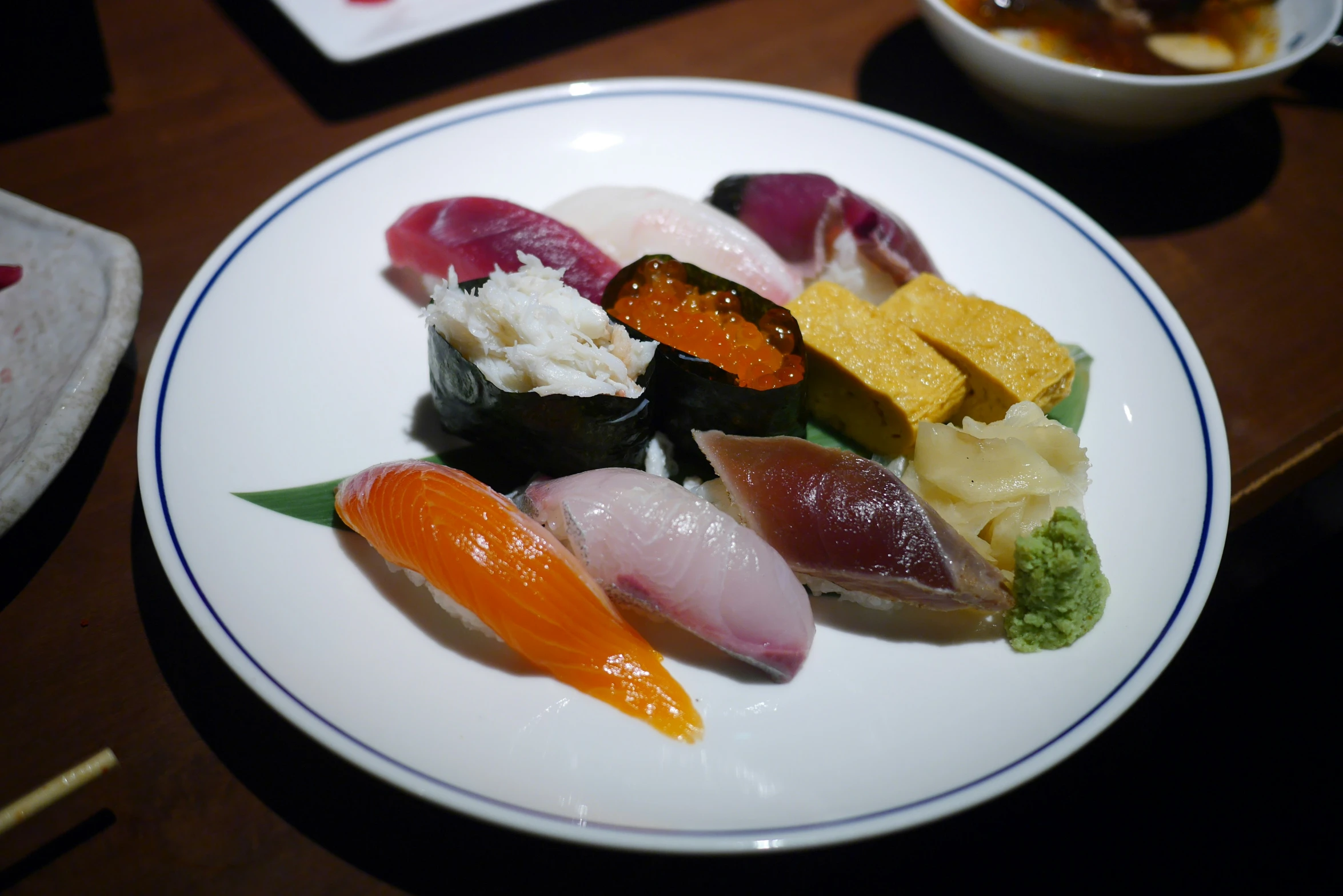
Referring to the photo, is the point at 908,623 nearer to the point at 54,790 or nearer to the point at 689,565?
the point at 689,565

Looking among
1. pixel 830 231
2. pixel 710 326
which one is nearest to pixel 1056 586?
pixel 710 326

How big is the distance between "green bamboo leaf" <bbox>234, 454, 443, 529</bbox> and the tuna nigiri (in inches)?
51.9

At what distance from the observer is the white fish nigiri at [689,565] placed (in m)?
1.64

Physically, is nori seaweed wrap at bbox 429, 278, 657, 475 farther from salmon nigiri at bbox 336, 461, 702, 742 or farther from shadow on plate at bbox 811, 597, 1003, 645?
shadow on plate at bbox 811, 597, 1003, 645

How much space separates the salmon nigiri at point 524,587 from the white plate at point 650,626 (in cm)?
5

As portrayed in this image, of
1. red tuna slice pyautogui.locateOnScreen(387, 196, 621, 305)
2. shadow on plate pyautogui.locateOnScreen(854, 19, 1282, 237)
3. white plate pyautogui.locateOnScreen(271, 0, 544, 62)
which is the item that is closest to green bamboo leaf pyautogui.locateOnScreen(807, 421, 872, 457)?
red tuna slice pyautogui.locateOnScreen(387, 196, 621, 305)

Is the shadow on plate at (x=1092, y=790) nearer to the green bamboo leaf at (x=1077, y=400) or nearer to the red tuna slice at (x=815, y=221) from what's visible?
the green bamboo leaf at (x=1077, y=400)

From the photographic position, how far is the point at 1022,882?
1.78 meters

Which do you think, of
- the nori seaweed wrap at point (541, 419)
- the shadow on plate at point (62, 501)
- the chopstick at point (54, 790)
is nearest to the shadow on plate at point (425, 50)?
the shadow on plate at point (62, 501)

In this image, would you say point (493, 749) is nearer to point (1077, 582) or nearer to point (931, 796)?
point (931, 796)

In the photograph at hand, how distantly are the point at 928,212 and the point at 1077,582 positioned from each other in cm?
133

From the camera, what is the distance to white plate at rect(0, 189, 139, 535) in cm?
164

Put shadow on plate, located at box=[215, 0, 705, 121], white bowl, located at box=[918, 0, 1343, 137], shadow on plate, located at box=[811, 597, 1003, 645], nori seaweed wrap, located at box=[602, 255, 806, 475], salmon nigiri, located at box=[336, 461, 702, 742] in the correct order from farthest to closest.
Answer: shadow on plate, located at box=[215, 0, 705, 121] < white bowl, located at box=[918, 0, 1343, 137] < nori seaweed wrap, located at box=[602, 255, 806, 475] < shadow on plate, located at box=[811, 597, 1003, 645] < salmon nigiri, located at box=[336, 461, 702, 742]

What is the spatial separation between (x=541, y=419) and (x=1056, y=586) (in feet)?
3.40
